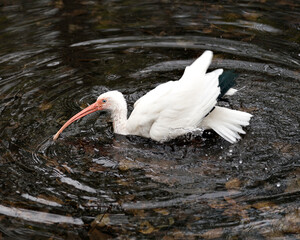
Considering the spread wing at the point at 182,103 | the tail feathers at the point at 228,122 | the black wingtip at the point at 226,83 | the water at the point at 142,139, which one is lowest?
the water at the point at 142,139

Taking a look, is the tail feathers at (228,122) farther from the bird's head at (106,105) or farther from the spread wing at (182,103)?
the bird's head at (106,105)

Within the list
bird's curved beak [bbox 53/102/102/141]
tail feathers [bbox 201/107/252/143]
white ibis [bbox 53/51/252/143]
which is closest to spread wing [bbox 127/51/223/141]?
white ibis [bbox 53/51/252/143]

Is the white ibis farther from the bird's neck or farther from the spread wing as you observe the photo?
the bird's neck

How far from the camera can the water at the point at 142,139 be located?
16.0 feet

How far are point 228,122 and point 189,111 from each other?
1.84 ft

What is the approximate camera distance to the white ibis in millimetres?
6043

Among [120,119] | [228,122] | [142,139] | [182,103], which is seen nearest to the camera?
[182,103]

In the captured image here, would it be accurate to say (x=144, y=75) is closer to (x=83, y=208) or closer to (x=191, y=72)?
(x=191, y=72)

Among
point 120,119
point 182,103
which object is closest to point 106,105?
point 120,119

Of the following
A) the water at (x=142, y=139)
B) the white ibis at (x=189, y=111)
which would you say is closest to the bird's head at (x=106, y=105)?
the water at (x=142, y=139)

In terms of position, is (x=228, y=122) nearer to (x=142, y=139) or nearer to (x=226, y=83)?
(x=226, y=83)

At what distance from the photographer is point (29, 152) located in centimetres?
616

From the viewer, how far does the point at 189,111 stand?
6.07 m

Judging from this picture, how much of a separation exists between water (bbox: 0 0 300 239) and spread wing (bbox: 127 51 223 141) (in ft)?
1.05
